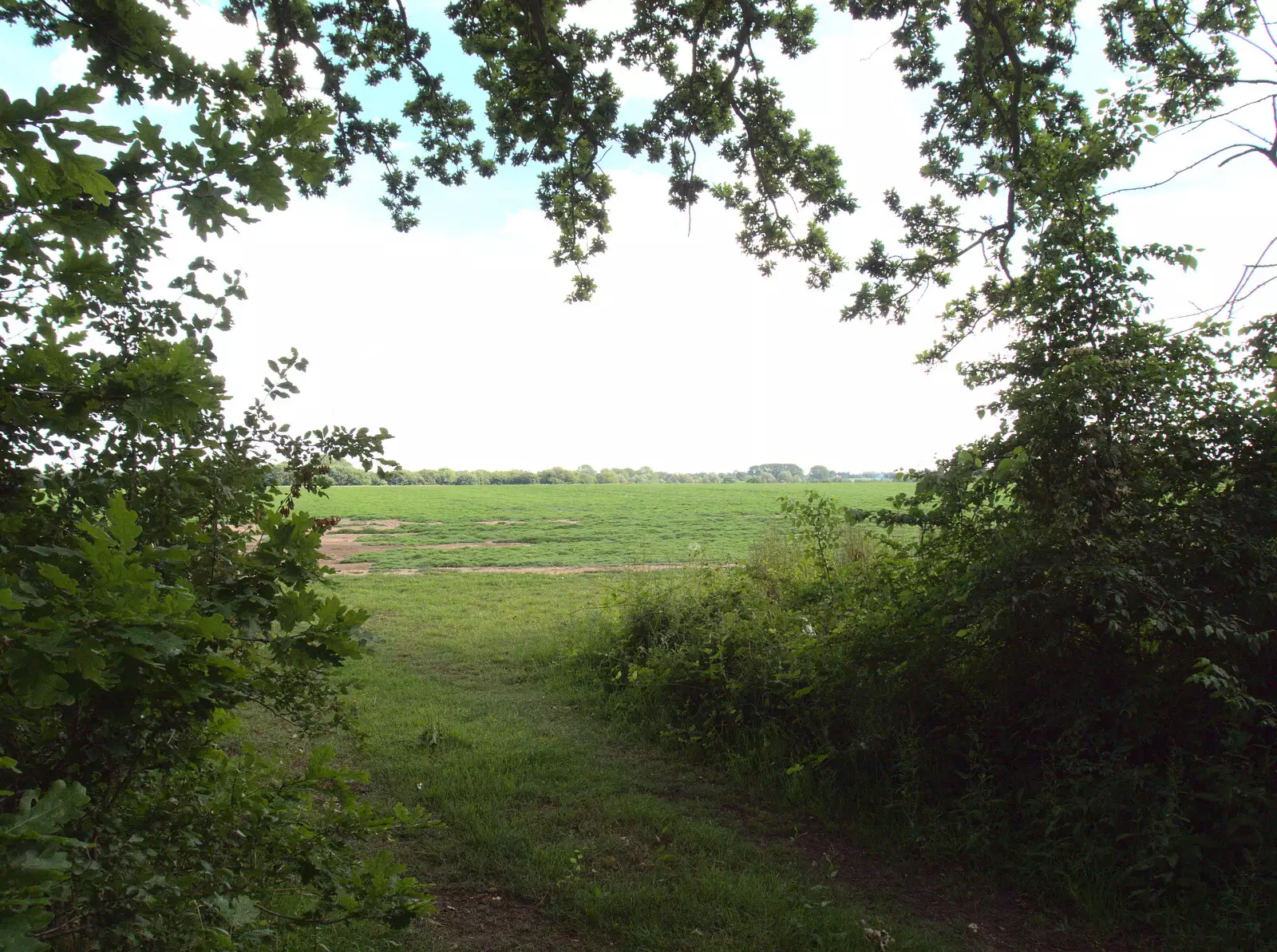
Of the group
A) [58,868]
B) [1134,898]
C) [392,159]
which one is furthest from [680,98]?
[58,868]

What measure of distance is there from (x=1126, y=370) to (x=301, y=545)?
200 inches

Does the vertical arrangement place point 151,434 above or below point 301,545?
above

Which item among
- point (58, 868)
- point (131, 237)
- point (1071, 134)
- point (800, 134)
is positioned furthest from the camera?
point (800, 134)

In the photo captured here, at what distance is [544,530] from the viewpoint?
39.3 metres

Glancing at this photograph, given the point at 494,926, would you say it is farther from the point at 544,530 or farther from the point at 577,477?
the point at 577,477

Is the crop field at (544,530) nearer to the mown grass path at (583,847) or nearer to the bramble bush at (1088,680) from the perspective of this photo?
the bramble bush at (1088,680)

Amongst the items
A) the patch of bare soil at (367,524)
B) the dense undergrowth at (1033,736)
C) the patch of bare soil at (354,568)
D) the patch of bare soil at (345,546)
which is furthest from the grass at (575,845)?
the patch of bare soil at (367,524)

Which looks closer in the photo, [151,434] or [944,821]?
[151,434]

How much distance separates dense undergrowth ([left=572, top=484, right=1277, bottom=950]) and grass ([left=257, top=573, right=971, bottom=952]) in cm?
75

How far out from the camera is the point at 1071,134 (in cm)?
790

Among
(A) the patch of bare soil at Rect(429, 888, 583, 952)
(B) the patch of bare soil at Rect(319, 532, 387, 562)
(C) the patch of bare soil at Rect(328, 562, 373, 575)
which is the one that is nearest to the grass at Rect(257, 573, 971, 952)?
(A) the patch of bare soil at Rect(429, 888, 583, 952)

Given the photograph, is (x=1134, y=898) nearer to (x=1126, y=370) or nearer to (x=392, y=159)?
(x=1126, y=370)

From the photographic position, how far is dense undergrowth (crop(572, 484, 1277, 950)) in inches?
155

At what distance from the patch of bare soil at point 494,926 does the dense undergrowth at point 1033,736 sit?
2345mm
